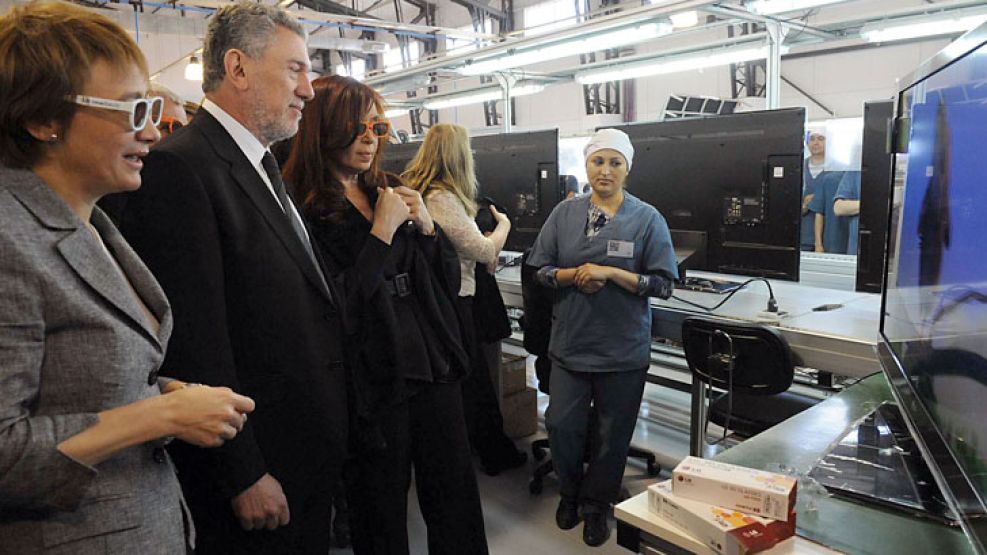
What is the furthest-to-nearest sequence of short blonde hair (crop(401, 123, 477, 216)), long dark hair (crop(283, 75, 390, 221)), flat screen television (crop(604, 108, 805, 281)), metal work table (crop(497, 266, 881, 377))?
short blonde hair (crop(401, 123, 477, 216)) < flat screen television (crop(604, 108, 805, 281)) < metal work table (crop(497, 266, 881, 377)) < long dark hair (crop(283, 75, 390, 221))

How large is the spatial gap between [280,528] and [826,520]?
3.14 feet

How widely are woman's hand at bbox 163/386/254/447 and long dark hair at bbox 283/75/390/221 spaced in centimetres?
70

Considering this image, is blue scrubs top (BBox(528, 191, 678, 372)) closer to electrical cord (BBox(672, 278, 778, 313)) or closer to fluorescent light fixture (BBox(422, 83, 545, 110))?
electrical cord (BBox(672, 278, 778, 313))

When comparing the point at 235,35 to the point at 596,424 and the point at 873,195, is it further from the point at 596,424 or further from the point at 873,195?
the point at 873,195

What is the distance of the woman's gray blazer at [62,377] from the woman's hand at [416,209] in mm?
810

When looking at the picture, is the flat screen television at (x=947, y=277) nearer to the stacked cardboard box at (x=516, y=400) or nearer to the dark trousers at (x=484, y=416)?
the dark trousers at (x=484, y=416)

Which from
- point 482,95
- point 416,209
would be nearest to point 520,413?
point 416,209

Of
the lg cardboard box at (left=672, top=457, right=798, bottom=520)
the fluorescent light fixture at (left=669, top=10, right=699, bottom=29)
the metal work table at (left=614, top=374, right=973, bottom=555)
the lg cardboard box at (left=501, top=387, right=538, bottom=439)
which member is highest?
the fluorescent light fixture at (left=669, top=10, right=699, bottom=29)

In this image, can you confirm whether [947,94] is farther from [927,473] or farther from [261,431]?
[261,431]

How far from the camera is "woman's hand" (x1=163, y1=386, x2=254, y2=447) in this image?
2.79 ft

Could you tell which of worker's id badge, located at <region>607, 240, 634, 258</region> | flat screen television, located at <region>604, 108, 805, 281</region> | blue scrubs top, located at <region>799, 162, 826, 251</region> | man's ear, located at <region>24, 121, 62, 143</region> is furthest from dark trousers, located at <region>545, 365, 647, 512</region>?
blue scrubs top, located at <region>799, 162, 826, 251</region>

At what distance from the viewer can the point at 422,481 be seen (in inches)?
69.2

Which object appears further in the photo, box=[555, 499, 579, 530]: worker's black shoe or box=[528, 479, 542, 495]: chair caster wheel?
box=[528, 479, 542, 495]: chair caster wheel

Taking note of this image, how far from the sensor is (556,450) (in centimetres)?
247
